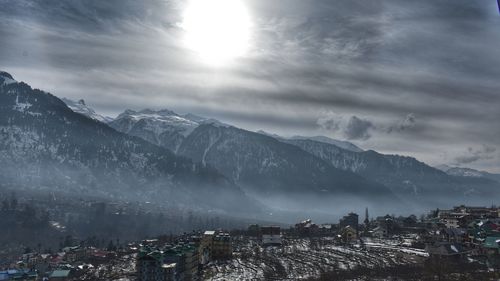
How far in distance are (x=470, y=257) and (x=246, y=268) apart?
48.9 meters

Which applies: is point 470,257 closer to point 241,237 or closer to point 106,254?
point 241,237

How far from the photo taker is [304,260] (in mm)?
119375

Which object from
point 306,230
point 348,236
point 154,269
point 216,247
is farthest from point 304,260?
point 306,230

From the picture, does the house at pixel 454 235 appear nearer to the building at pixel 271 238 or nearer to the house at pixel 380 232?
the house at pixel 380 232

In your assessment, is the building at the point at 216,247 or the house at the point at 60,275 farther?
the building at the point at 216,247

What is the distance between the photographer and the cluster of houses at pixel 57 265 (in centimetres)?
11794

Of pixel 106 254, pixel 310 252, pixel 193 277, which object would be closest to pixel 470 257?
pixel 310 252

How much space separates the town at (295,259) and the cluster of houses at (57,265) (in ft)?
0.67

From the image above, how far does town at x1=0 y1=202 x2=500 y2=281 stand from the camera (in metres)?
101

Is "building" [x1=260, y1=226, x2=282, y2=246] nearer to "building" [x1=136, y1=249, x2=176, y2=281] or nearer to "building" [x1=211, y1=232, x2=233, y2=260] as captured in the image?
"building" [x1=211, y1=232, x2=233, y2=260]

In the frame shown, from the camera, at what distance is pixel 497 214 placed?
17712 centimetres

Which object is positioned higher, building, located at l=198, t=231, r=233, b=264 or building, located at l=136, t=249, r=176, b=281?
building, located at l=198, t=231, r=233, b=264

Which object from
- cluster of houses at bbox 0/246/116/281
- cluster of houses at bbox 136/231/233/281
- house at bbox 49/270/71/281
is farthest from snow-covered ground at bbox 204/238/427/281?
cluster of houses at bbox 0/246/116/281

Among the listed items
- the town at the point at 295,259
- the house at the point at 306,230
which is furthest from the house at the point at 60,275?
the house at the point at 306,230
